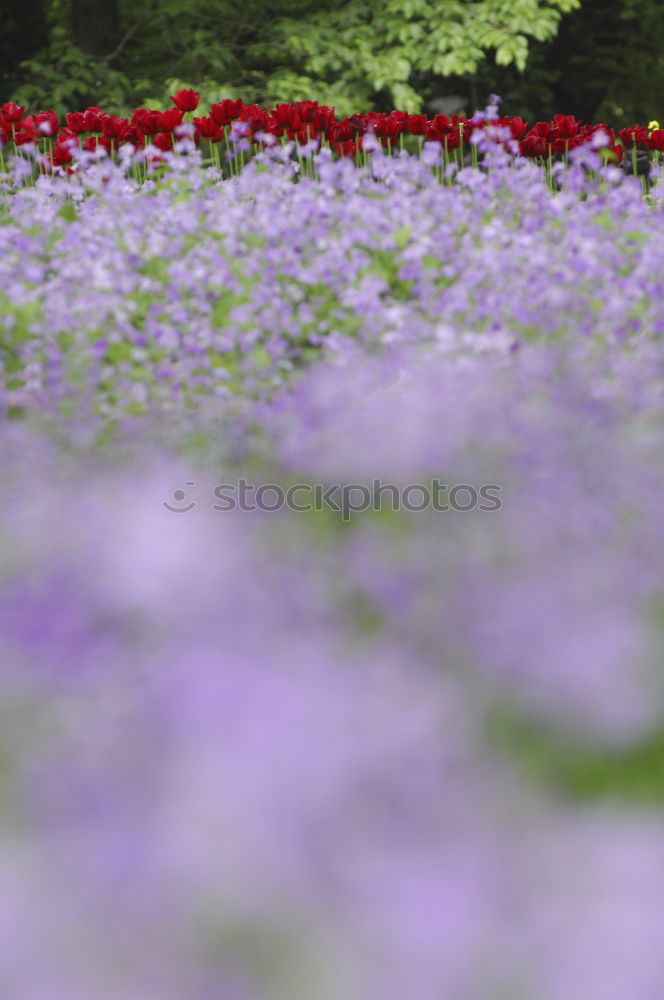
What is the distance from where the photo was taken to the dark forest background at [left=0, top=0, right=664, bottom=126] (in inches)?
469

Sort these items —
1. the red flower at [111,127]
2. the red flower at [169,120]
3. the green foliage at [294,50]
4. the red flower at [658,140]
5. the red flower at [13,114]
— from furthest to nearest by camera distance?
the green foliage at [294,50], the red flower at [13,114], the red flower at [111,127], the red flower at [658,140], the red flower at [169,120]

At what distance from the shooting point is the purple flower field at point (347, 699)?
1.26 metres

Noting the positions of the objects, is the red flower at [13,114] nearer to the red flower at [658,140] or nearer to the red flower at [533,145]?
the red flower at [533,145]

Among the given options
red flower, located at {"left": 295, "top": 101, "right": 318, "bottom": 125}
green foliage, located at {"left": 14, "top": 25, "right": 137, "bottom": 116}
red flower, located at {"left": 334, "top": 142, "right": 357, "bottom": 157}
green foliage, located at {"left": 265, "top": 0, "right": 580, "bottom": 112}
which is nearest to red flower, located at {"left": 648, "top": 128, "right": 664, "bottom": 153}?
red flower, located at {"left": 334, "top": 142, "right": 357, "bottom": 157}

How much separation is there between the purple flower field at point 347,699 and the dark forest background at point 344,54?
9149 millimetres

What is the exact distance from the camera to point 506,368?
143 inches

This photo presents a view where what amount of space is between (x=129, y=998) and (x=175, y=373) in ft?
10.1

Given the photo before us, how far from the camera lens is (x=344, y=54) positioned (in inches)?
477

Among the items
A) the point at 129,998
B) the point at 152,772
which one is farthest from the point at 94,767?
the point at 129,998

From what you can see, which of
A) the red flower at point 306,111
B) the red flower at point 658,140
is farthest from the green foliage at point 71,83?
the red flower at point 658,140

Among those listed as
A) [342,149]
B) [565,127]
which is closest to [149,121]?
[342,149]

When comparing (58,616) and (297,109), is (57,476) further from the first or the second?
(297,109)

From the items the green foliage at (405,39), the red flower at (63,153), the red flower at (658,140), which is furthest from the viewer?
the green foliage at (405,39)

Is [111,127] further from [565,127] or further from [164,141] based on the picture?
[565,127]
